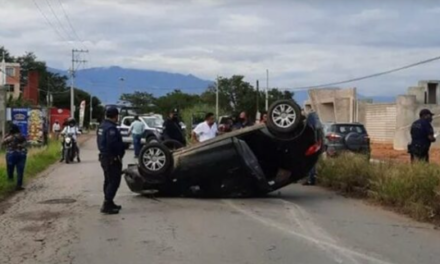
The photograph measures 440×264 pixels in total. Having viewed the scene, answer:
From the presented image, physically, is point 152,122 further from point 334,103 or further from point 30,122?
point 334,103

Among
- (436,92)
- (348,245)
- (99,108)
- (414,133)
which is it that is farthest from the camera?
(99,108)

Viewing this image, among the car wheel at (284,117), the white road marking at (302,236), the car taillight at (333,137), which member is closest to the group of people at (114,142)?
the car wheel at (284,117)

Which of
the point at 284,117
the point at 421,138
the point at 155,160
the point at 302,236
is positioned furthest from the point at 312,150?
the point at 302,236

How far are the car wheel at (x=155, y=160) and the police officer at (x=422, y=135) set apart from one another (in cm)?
536

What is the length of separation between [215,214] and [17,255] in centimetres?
390

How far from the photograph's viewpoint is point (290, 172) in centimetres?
1396

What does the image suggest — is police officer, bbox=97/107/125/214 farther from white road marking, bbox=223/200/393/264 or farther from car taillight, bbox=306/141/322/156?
car taillight, bbox=306/141/322/156

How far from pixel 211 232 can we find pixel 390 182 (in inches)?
169

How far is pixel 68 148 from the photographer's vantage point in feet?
86.5

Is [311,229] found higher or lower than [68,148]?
lower

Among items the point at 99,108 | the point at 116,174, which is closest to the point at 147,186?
the point at 116,174

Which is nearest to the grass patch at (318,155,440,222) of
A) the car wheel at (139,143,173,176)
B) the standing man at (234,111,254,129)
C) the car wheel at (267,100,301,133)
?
the car wheel at (267,100,301,133)

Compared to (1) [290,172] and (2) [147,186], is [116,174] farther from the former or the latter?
(1) [290,172]

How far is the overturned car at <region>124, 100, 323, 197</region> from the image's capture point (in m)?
13.5
